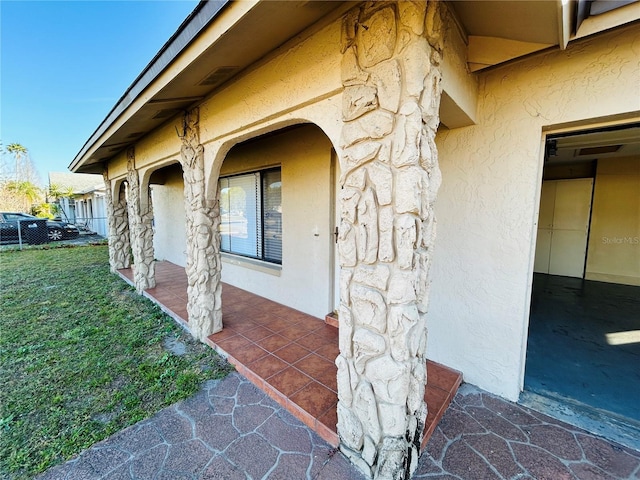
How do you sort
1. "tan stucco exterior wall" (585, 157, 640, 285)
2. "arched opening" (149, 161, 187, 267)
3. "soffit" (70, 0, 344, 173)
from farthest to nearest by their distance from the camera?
"arched opening" (149, 161, 187, 267)
"tan stucco exterior wall" (585, 157, 640, 285)
"soffit" (70, 0, 344, 173)

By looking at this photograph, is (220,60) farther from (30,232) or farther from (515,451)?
(30,232)

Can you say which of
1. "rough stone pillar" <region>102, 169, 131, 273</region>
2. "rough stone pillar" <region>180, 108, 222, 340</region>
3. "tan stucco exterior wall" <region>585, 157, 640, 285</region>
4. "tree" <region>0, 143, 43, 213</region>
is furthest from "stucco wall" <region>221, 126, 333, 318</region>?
"tree" <region>0, 143, 43, 213</region>

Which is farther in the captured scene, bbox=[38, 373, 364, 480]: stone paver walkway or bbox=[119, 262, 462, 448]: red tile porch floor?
bbox=[119, 262, 462, 448]: red tile porch floor

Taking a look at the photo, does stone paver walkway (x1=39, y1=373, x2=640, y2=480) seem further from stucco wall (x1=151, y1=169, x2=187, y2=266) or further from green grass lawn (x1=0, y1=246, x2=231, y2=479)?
stucco wall (x1=151, y1=169, x2=187, y2=266)

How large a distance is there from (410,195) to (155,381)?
316 cm

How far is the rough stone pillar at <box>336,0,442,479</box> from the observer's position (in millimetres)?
1517

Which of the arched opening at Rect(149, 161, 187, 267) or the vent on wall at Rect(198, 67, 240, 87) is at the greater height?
the vent on wall at Rect(198, 67, 240, 87)

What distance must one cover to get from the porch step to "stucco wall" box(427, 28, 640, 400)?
13cm

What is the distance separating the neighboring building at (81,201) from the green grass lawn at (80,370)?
→ 53.9ft

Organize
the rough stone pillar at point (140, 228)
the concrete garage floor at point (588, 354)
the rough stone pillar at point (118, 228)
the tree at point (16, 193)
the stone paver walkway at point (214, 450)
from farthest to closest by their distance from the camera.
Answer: the tree at point (16, 193)
the rough stone pillar at point (118, 228)
the rough stone pillar at point (140, 228)
the concrete garage floor at point (588, 354)
the stone paver walkway at point (214, 450)

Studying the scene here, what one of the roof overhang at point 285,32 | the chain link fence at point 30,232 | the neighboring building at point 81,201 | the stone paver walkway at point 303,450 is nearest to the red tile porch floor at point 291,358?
the stone paver walkway at point 303,450

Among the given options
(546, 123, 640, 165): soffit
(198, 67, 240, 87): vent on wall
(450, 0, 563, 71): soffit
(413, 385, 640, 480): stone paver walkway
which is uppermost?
(198, 67, 240, 87): vent on wall

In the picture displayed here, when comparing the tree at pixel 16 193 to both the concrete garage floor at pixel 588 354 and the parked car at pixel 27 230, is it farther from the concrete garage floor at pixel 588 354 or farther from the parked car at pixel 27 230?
the concrete garage floor at pixel 588 354

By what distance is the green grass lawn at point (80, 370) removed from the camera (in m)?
2.11
